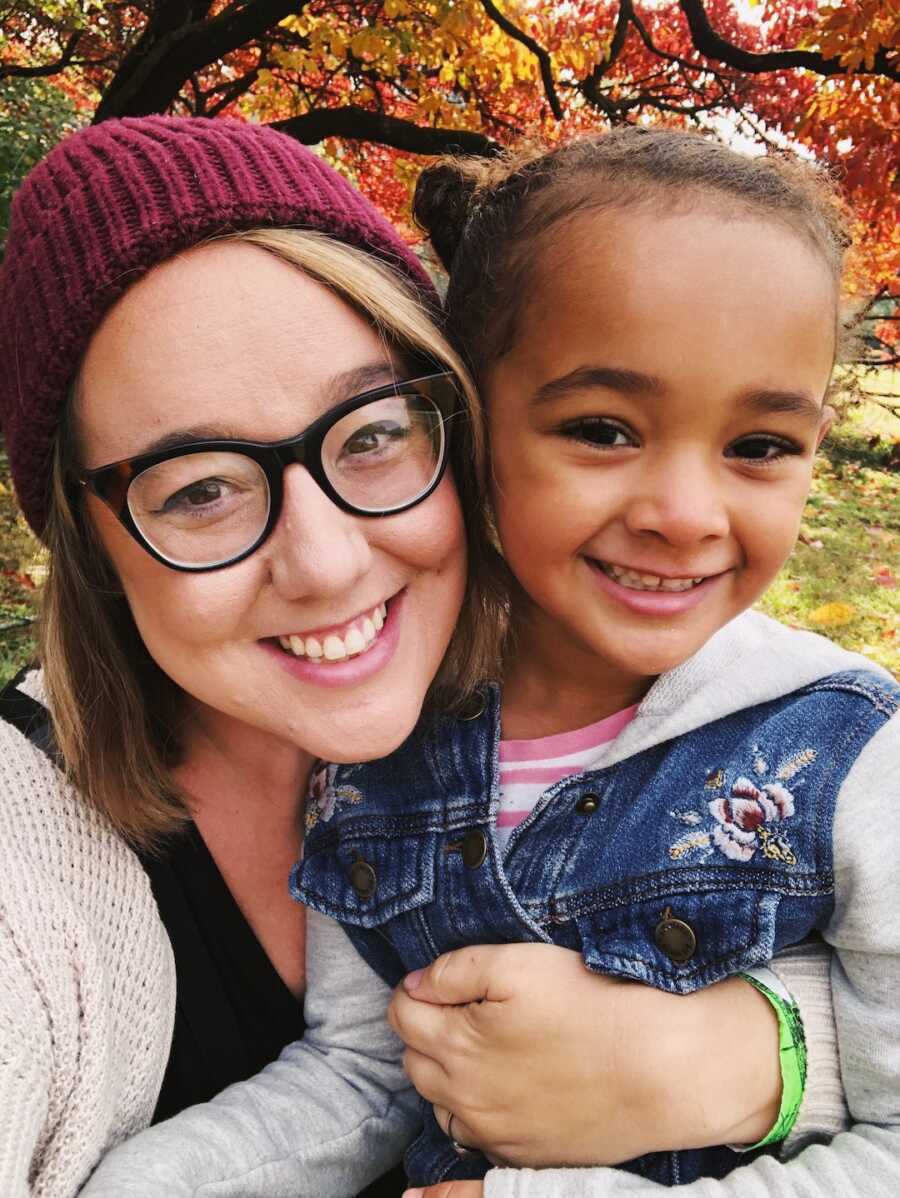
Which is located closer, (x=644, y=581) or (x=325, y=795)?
(x=644, y=581)

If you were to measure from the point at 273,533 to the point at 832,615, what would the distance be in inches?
242

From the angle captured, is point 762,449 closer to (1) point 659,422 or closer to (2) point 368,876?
(1) point 659,422

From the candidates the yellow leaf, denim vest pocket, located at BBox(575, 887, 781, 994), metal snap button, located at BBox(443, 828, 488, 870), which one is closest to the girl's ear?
denim vest pocket, located at BBox(575, 887, 781, 994)

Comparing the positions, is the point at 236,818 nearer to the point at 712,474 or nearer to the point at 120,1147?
the point at 120,1147

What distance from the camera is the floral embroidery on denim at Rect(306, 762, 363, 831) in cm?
195

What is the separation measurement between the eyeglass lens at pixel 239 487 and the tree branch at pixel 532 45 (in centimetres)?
499

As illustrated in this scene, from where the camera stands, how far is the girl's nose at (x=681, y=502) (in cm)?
145

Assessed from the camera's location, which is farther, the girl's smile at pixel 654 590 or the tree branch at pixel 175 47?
the tree branch at pixel 175 47

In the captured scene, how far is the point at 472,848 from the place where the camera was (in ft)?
5.88

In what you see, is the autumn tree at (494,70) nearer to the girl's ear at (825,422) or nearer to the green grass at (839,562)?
the green grass at (839,562)

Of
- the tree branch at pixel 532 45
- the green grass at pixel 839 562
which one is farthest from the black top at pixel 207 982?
the tree branch at pixel 532 45

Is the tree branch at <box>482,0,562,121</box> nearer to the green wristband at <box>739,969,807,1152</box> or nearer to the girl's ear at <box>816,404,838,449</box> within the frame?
the girl's ear at <box>816,404,838,449</box>

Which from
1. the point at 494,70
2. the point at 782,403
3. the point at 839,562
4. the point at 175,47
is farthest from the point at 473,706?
the point at 839,562

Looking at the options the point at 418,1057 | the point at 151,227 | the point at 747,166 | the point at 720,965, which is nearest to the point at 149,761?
the point at 418,1057
